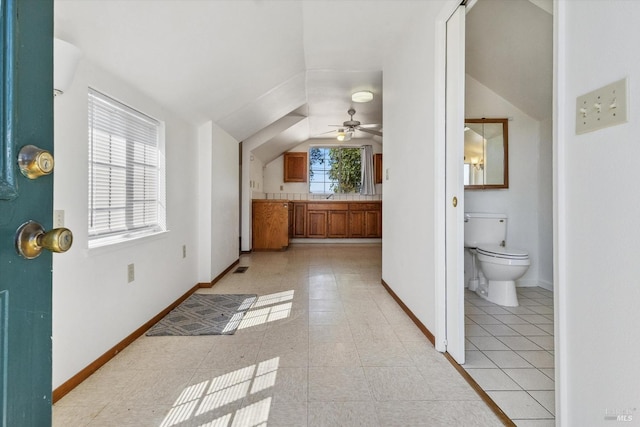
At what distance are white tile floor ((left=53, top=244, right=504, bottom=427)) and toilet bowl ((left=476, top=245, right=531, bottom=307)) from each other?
455 mm

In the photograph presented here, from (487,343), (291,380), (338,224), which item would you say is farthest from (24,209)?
(338,224)

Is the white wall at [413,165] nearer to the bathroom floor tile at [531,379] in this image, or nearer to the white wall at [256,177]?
the bathroom floor tile at [531,379]

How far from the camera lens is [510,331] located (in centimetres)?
209

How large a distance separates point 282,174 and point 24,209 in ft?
20.7

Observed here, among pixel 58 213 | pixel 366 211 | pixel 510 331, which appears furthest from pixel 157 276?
pixel 366 211

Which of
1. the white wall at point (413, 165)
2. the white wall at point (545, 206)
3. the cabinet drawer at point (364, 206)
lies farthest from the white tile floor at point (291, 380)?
the cabinet drawer at point (364, 206)

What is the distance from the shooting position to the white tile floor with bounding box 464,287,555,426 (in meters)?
1.33

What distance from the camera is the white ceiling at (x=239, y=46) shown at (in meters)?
1.56

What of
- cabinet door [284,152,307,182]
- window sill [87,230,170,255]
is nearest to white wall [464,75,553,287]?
window sill [87,230,170,255]

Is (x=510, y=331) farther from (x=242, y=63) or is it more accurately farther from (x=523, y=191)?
(x=242, y=63)

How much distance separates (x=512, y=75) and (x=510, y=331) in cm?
217

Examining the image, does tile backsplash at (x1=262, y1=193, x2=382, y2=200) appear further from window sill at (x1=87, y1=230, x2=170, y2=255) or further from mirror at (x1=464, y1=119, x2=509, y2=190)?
window sill at (x1=87, y1=230, x2=170, y2=255)
